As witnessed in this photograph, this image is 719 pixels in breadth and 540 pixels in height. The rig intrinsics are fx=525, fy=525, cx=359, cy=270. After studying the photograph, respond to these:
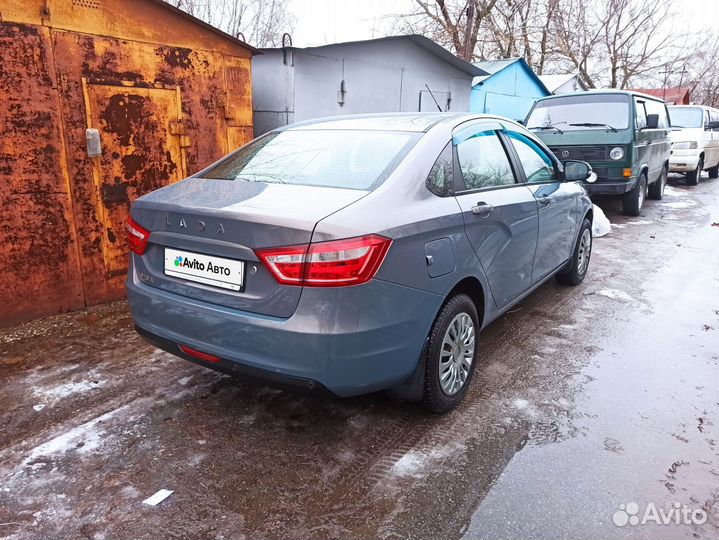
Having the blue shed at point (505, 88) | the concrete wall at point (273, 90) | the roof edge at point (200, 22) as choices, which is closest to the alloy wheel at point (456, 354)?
the roof edge at point (200, 22)

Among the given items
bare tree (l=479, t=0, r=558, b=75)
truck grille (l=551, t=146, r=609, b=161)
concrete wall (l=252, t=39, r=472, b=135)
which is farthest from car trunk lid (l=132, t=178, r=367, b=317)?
bare tree (l=479, t=0, r=558, b=75)

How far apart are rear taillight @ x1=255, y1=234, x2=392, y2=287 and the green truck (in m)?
7.23

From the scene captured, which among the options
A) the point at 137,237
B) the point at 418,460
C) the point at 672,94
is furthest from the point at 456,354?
the point at 672,94

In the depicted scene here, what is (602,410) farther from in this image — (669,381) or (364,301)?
(364,301)

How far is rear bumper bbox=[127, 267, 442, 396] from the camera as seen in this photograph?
88.8 inches

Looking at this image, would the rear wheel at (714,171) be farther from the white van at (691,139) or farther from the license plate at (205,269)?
the license plate at (205,269)

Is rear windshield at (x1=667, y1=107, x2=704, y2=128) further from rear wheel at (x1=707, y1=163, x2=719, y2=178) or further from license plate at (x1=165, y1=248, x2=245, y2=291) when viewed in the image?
license plate at (x1=165, y1=248, x2=245, y2=291)

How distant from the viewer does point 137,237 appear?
2850 millimetres

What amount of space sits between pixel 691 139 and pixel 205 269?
14.4 meters

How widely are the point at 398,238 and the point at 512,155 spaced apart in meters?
1.84

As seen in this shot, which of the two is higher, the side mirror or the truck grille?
the truck grille

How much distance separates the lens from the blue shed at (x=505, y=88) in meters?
13.6

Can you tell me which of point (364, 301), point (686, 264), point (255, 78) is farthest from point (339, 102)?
point (364, 301)

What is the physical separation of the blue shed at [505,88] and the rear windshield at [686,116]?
412cm
